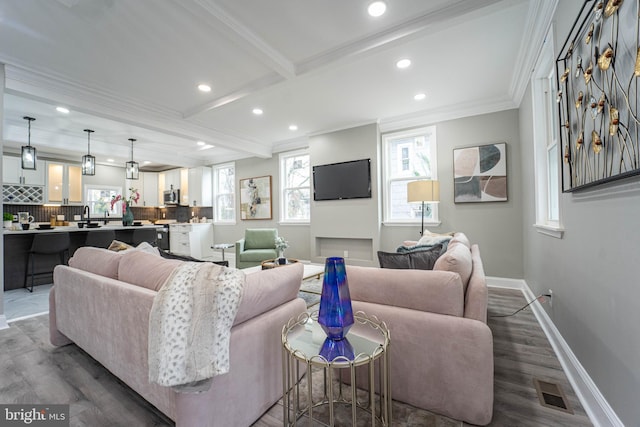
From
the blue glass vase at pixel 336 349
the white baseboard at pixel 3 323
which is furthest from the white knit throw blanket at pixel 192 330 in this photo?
the white baseboard at pixel 3 323

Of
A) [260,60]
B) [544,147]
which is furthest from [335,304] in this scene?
[544,147]

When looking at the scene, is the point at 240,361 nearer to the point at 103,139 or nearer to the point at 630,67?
the point at 630,67

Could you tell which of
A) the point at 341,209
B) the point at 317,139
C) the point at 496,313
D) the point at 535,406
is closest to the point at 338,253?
the point at 341,209

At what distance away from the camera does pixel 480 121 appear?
3.73m

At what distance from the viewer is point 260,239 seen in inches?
191

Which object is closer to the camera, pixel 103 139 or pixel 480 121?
pixel 480 121

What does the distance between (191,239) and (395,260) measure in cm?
602

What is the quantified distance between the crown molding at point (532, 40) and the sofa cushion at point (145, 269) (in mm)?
3114

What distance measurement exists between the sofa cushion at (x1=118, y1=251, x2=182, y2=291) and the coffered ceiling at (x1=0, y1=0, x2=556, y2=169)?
5.87ft

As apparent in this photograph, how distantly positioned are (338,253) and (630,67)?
4.16 metres

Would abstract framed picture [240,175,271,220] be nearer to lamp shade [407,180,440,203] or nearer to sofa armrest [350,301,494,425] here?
lamp shade [407,180,440,203]

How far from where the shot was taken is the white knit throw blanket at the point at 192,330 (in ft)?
3.22

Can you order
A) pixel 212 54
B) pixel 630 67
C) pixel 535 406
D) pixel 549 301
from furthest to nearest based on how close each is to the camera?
pixel 212 54
pixel 549 301
pixel 535 406
pixel 630 67

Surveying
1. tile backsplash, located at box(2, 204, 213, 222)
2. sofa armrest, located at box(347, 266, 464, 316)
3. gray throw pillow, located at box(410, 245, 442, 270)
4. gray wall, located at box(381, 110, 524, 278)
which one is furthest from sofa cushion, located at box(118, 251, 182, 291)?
tile backsplash, located at box(2, 204, 213, 222)
